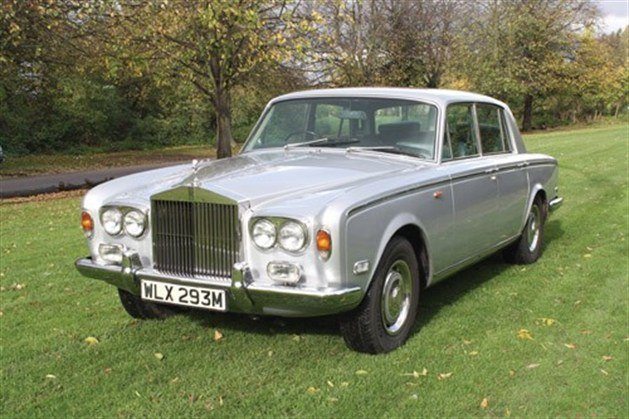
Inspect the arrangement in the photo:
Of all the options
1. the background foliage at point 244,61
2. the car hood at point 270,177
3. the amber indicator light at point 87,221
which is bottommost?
the amber indicator light at point 87,221

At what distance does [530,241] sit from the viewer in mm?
6938

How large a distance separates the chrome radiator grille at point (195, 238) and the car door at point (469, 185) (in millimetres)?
1917

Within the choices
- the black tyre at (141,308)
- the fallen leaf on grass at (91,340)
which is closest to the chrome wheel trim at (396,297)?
the black tyre at (141,308)

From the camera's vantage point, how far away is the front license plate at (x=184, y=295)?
13.2ft

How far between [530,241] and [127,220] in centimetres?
439

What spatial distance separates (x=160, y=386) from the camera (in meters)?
3.86

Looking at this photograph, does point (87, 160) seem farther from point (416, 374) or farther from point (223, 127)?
point (416, 374)

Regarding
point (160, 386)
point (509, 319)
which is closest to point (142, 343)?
point (160, 386)

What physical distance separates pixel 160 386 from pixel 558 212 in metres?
7.79

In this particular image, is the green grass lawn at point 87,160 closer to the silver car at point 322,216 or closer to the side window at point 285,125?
the side window at point 285,125

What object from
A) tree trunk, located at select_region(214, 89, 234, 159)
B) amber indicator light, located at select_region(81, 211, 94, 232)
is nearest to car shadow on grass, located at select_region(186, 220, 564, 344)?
amber indicator light, located at select_region(81, 211, 94, 232)

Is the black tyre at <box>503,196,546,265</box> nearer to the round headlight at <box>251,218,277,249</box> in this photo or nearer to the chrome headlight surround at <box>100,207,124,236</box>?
the round headlight at <box>251,218,277,249</box>

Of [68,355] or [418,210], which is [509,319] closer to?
[418,210]

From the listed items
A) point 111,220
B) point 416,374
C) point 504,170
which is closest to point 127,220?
point 111,220
